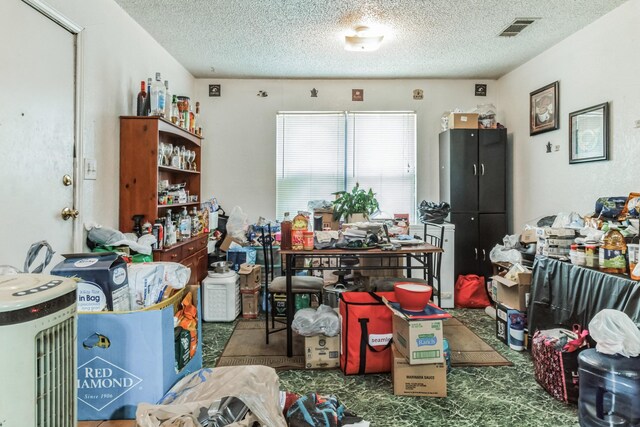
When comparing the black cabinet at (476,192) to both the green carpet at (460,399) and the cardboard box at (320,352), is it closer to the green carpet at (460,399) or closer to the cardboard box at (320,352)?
the green carpet at (460,399)

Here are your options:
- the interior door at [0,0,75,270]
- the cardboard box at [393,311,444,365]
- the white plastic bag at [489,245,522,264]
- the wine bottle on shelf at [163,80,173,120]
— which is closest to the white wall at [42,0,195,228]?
the interior door at [0,0,75,270]

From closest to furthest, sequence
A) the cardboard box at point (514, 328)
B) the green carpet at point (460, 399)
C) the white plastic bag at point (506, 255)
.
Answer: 1. the green carpet at point (460, 399)
2. the cardboard box at point (514, 328)
3. the white plastic bag at point (506, 255)

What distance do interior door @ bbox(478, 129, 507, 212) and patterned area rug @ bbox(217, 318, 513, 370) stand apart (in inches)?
65.8

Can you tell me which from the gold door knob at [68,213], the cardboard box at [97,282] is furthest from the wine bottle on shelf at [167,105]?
the cardboard box at [97,282]

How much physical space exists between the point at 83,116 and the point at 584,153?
4026mm

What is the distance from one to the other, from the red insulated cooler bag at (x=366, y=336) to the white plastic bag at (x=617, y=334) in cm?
117

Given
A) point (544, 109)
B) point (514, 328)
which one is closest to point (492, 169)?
point (544, 109)

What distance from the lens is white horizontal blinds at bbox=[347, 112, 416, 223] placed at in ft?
17.0

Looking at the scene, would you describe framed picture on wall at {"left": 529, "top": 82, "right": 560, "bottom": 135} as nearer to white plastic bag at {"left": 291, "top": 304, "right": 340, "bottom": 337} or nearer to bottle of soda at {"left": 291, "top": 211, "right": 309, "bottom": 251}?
bottle of soda at {"left": 291, "top": 211, "right": 309, "bottom": 251}

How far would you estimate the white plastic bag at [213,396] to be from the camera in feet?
2.88

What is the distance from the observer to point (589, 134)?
3.49 meters

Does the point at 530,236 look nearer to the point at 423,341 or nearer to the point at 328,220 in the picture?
the point at 423,341

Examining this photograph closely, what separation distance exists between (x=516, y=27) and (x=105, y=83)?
3.46m

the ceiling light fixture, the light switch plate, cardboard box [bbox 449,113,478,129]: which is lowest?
the light switch plate
